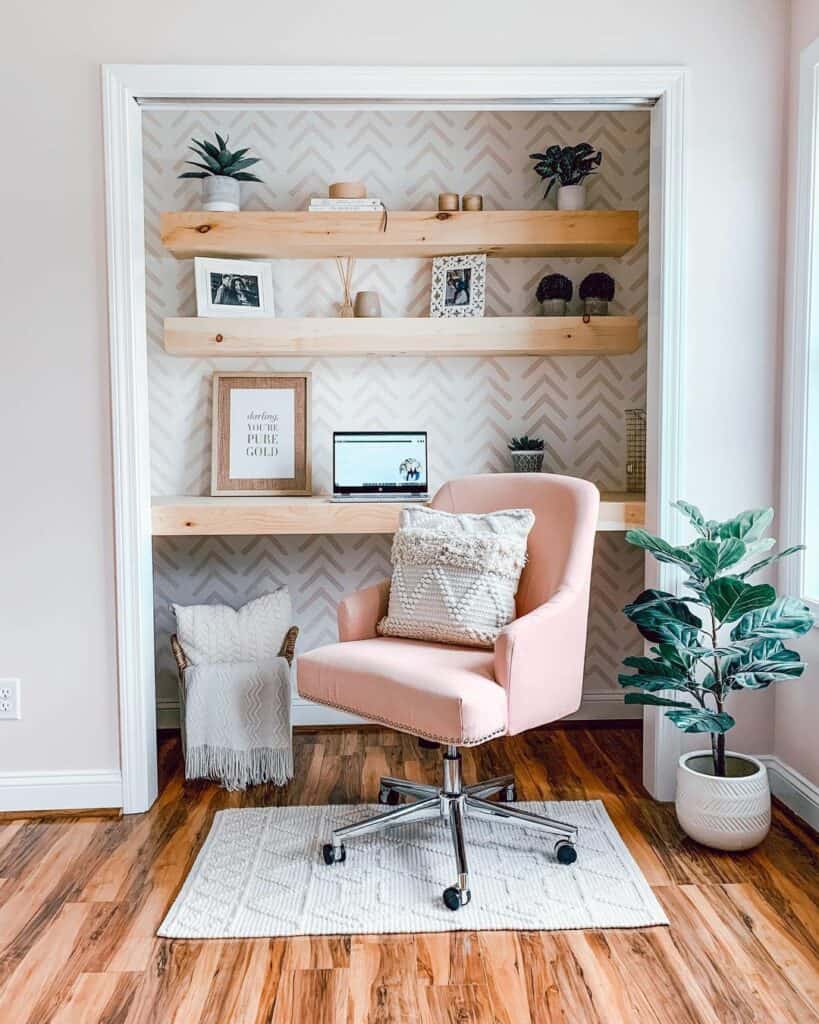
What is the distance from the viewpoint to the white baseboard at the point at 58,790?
103 inches

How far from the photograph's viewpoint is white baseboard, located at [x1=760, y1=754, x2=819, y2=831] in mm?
2480

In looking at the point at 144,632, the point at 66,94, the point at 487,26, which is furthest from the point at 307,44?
the point at 144,632

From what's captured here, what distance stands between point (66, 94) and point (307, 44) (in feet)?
2.24

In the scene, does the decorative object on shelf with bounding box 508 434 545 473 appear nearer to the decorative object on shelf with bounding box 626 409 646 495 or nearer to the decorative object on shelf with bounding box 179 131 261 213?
the decorative object on shelf with bounding box 626 409 646 495

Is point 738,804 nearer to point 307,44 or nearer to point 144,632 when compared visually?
point 144,632

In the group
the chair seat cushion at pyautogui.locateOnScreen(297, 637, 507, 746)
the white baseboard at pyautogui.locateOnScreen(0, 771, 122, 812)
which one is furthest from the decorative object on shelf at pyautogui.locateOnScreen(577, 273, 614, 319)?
the white baseboard at pyautogui.locateOnScreen(0, 771, 122, 812)

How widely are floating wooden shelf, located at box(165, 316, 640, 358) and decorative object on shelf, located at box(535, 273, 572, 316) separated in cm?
12

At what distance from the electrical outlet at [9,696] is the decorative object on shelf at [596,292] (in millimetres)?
2153

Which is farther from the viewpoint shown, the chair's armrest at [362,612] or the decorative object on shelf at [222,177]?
the decorative object on shelf at [222,177]

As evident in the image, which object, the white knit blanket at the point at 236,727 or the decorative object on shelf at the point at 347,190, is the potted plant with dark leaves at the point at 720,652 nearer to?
the white knit blanket at the point at 236,727

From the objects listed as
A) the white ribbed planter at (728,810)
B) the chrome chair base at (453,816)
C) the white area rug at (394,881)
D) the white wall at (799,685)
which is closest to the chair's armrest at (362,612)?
the chrome chair base at (453,816)

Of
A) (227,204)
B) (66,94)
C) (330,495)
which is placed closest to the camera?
(66,94)

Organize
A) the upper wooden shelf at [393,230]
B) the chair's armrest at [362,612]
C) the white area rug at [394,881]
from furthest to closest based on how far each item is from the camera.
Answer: the upper wooden shelf at [393,230]
the chair's armrest at [362,612]
the white area rug at [394,881]

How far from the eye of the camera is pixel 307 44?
2.54 metres
